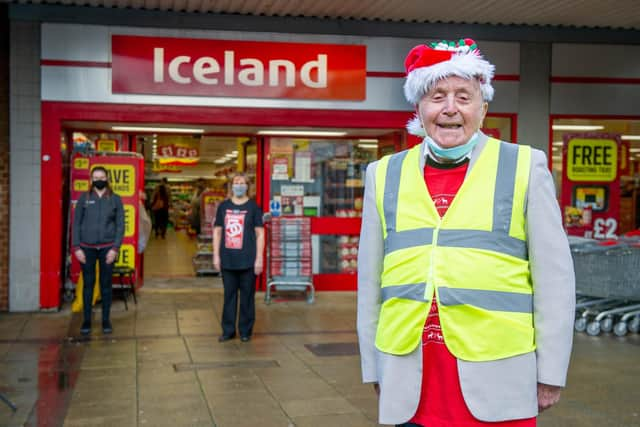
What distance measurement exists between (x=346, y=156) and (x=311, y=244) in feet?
5.60

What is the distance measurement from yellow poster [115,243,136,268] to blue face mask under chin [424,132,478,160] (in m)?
8.82

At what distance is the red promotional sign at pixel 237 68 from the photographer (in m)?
10.4

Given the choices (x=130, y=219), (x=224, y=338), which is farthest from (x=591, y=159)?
(x=130, y=219)

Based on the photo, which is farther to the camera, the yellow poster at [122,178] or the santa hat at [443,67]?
the yellow poster at [122,178]

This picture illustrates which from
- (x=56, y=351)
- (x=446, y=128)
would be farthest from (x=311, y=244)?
(x=446, y=128)

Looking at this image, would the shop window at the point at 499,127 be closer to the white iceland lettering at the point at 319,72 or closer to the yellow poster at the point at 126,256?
the white iceland lettering at the point at 319,72

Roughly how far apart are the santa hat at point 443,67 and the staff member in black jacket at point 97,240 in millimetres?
6607

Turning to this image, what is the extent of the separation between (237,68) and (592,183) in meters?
5.52

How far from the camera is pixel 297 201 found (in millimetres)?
12055

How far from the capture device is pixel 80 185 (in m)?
10.8

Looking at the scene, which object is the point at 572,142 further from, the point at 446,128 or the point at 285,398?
the point at 446,128

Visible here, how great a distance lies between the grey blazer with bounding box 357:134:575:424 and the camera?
97.4 inches

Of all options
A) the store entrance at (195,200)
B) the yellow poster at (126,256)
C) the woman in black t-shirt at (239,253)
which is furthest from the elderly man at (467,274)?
the yellow poster at (126,256)

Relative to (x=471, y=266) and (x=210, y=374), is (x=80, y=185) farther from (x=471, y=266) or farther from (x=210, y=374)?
(x=471, y=266)
